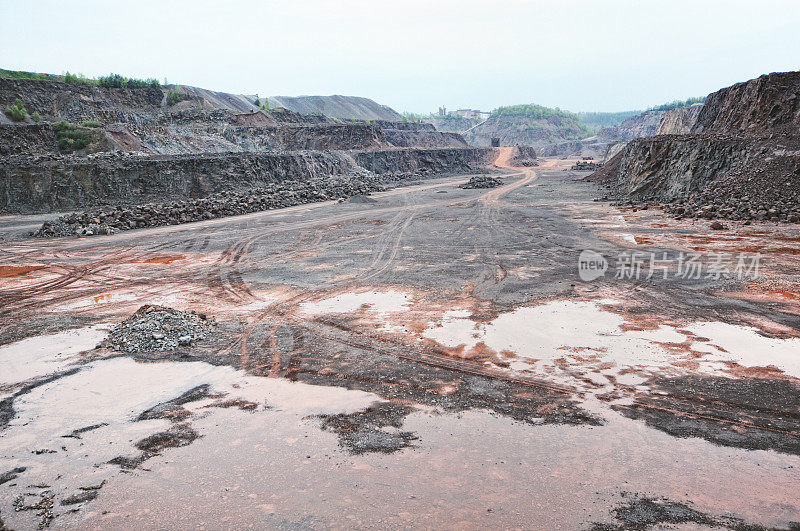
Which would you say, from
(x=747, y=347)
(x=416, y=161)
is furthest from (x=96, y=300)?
(x=416, y=161)

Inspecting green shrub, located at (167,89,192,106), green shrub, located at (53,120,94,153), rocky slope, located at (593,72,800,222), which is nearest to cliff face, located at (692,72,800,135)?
rocky slope, located at (593,72,800,222)

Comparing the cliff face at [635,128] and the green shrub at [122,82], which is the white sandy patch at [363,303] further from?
the cliff face at [635,128]

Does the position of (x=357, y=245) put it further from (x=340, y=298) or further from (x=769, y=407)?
(x=769, y=407)

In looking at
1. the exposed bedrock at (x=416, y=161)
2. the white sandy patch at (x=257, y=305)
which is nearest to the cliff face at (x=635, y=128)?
the exposed bedrock at (x=416, y=161)

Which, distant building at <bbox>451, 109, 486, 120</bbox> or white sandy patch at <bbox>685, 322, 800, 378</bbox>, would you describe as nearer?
white sandy patch at <bbox>685, 322, 800, 378</bbox>

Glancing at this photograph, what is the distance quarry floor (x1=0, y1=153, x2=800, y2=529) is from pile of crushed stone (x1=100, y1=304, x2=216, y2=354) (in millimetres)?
297

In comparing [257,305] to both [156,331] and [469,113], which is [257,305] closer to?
[156,331]

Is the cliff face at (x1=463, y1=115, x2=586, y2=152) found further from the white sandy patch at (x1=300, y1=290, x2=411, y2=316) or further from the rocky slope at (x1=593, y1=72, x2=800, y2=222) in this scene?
the white sandy patch at (x1=300, y1=290, x2=411, y2=316)

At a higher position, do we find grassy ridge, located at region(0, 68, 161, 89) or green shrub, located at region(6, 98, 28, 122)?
grassy ridge, located at region(0, 68, 161, 89)

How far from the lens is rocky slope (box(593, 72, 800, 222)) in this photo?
771 inches

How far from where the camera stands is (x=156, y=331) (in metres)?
8.59

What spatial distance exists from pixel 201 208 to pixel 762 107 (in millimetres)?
31753

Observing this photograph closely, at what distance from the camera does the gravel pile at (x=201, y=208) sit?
21.2 metres

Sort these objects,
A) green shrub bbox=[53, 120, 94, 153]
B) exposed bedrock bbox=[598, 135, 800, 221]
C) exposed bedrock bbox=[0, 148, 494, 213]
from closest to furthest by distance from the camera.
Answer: exposed bedrock bbox=[598, 135, 800, 221], exposed bedrock bbox=[0, 148, 494, 213], green shrub bbox=[53, 120, 94, 153]
